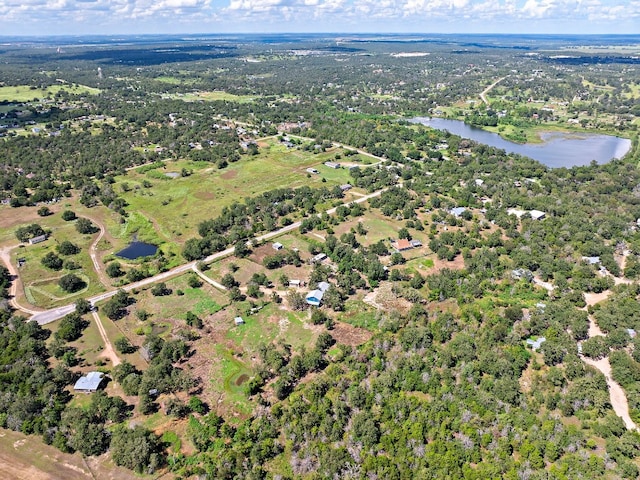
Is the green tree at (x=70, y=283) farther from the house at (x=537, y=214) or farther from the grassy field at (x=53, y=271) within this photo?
the house at (x=537, y=214)

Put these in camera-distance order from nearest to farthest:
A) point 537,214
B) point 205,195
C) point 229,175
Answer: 1. point 537,214
2. point 205,195
3. point 229,175

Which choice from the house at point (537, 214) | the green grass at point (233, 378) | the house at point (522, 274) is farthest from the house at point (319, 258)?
the house at point (537, 214)

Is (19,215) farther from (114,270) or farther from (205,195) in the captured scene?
(114,270)

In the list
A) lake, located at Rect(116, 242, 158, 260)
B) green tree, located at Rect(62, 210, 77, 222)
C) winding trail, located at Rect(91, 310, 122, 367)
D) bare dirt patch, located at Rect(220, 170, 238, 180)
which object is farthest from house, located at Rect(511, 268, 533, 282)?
green tree, located at Rect(62, 210, 77, 222)

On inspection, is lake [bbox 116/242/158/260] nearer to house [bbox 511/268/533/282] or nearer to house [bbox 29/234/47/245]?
house [bbox 29/234/47/245]

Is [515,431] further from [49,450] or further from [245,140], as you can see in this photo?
[245,140]

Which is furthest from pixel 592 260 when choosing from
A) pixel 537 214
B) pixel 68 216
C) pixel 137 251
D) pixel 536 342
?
pixel 68 216
